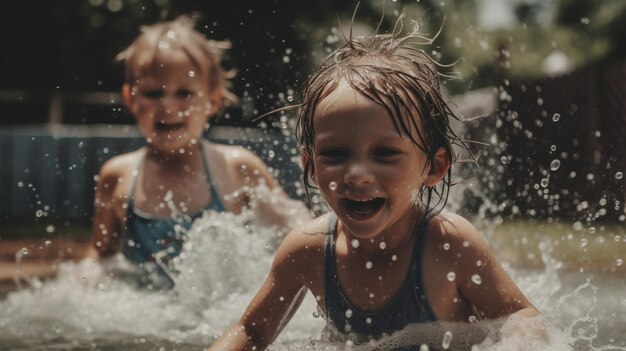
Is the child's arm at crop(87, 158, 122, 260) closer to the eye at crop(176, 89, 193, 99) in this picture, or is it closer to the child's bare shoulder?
the eye at crop(176, 89, 193, 99)

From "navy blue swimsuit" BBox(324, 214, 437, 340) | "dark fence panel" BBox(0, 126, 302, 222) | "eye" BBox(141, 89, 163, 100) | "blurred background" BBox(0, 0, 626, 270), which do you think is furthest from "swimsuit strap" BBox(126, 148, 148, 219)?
"dark fence panel" BBox(0, 126, 302, 222)

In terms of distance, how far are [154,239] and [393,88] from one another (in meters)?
2.14

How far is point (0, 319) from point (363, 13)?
12.9m

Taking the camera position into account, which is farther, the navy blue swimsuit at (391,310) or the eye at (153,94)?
the eye at (153,94)

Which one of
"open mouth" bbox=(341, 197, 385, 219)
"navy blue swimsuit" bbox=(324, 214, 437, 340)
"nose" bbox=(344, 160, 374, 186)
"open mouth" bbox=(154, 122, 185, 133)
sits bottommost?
"navy blue swimsuit" bbox=(324, 214, 437, 340)

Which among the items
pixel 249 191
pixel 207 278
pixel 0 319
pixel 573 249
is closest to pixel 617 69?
pixel 573 249

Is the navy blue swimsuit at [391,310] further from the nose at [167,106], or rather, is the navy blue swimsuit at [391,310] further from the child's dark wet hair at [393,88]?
the nose at [167,106]

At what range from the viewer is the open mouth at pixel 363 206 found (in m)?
2.26

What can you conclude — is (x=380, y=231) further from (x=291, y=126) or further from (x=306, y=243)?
(x=291, y=126)

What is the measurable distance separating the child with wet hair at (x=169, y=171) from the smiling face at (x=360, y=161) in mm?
1973

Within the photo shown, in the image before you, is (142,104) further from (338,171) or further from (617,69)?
(617,69)

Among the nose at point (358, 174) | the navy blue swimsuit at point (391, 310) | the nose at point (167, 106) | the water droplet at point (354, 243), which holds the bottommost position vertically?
the navy blue swimsuit at point (391, 310)

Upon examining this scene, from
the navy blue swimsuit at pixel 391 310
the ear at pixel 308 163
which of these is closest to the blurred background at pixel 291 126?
the ear at pixel 308 163

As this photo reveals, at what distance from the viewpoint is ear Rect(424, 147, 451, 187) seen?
2.49m
